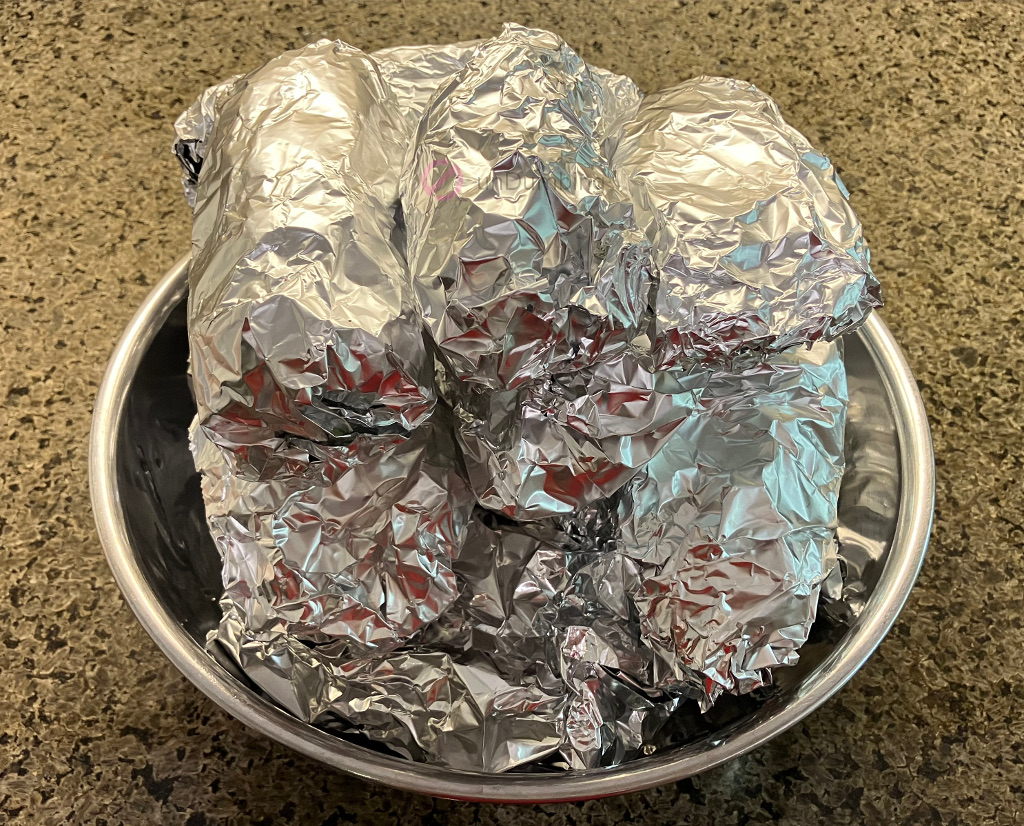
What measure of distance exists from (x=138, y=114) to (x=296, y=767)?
0.78 metres

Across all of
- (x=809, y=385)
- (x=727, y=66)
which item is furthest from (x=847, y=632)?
(x=727, y=66)

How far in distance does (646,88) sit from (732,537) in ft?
2.19

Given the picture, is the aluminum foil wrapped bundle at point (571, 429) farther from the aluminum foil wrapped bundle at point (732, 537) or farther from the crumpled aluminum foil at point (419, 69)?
the crumpled aluminum foil at point (419, 69)

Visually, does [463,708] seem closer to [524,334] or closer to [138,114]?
[524,334]

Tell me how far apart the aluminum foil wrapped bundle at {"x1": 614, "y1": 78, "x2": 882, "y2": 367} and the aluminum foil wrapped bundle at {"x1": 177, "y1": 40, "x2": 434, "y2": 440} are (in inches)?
5.8

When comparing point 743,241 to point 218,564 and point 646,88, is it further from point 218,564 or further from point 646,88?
point 646,88

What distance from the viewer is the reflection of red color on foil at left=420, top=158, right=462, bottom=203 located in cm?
41

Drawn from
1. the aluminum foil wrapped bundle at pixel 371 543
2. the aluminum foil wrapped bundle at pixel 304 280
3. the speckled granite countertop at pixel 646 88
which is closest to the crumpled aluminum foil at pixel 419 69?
the aluminum foil wrapped bundle at pixel 304 280

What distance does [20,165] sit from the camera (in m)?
0.90

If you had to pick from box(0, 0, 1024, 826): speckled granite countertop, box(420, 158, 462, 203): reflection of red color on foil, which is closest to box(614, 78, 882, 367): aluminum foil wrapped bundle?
box(420, 158, 462, 203): reflection of red color on foil

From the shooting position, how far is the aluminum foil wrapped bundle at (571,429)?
427 millimetres

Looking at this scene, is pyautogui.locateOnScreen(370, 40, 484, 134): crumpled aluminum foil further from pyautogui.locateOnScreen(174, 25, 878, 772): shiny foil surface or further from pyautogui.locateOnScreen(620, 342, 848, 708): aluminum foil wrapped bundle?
pyautogui.locateOnScreen(620, 342, 848, 708): aluminum foil wrapped bundle

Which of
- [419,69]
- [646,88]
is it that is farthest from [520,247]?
[646,88]

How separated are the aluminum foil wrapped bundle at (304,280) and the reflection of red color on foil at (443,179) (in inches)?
1.6
